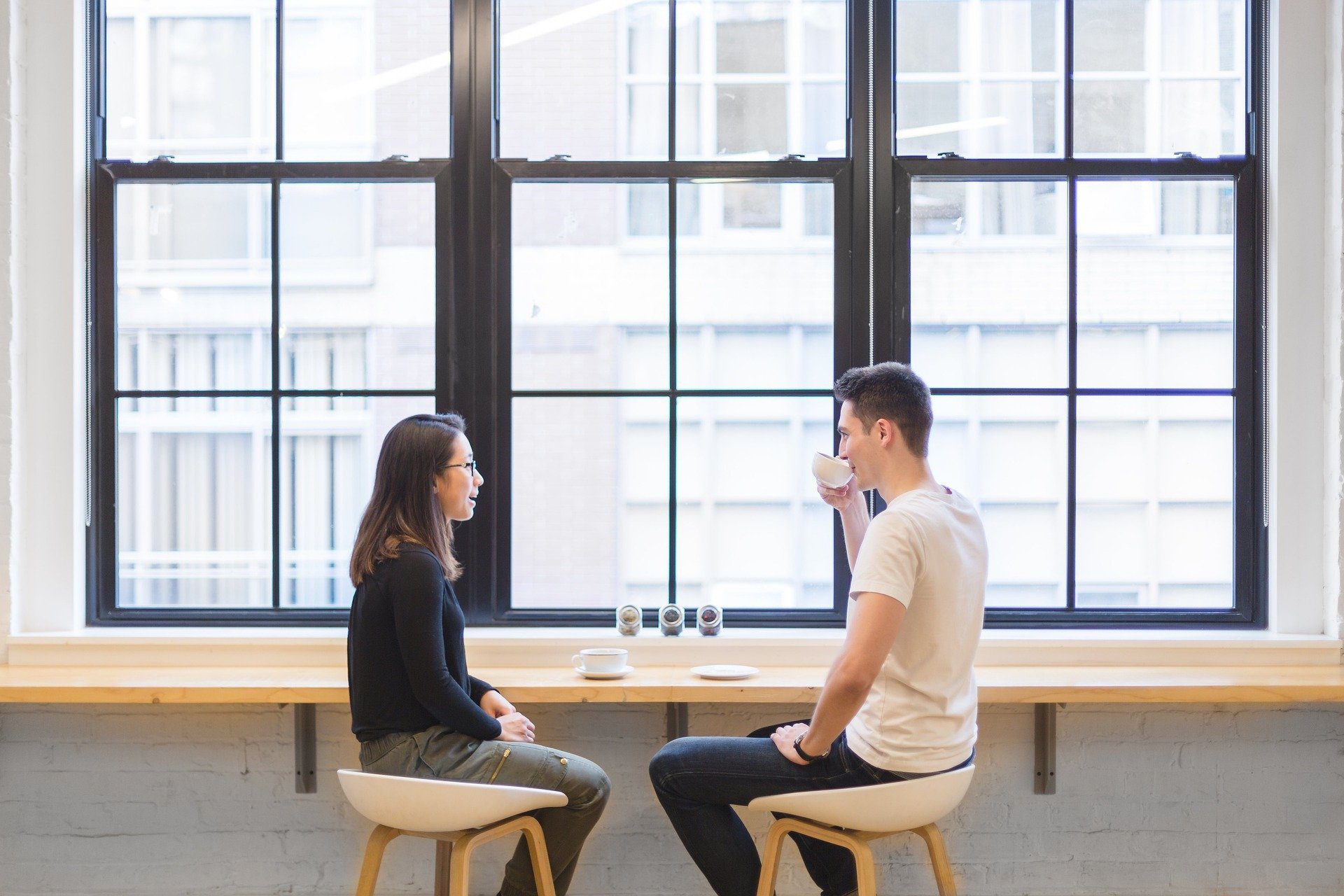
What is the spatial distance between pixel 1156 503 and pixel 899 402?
55.0 inches

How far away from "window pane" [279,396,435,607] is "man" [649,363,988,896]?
1.40m

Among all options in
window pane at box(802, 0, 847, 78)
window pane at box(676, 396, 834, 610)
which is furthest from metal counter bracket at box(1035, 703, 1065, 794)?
window pane at box(802, 0, 847, 78)

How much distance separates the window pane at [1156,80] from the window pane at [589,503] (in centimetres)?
164

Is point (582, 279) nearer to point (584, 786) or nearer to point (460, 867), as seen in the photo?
point (584, 786)

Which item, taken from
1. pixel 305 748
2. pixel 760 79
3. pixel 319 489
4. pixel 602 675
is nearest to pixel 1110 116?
pixel 760 79

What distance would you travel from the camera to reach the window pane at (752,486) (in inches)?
134

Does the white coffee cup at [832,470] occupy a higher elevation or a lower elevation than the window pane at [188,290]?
lower

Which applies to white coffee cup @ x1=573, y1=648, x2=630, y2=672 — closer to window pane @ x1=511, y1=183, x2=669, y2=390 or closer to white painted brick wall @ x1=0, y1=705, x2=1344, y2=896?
white painted brick wall @ x1=0, y1=705, x2=1344, y2=896

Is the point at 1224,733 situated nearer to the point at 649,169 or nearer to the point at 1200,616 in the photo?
the point at 1200,616

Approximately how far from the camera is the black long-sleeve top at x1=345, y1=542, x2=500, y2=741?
2414 mm

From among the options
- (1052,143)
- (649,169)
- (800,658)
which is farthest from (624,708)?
(1052,143)

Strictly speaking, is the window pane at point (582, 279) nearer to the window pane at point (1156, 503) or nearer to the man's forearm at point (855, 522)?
the man's forearm at point (855, 522)

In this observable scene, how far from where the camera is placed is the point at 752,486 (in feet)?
11.2

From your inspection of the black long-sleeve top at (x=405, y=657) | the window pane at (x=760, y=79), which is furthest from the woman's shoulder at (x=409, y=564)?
the window pane at (x=760, y=79)
